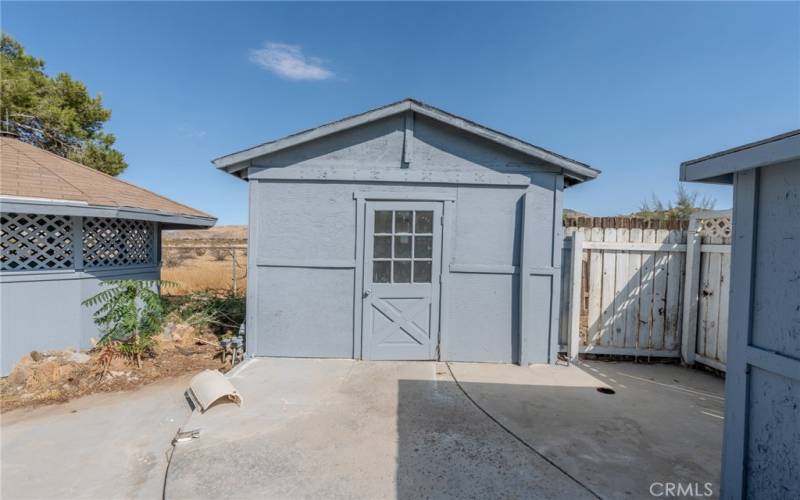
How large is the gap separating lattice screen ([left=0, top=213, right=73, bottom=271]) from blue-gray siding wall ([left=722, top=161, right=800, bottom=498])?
768 cm

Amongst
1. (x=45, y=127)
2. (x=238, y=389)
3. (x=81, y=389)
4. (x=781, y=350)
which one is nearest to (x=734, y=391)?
(x=781, y=350)

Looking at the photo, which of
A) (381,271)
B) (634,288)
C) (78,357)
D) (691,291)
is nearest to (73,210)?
(78,357)

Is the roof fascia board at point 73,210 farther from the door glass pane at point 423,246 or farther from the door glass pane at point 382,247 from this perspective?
the door glass pane at point 423,246

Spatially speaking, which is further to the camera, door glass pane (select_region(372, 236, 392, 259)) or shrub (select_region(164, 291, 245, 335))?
shrub (select_region(164, 291, 245, 335))

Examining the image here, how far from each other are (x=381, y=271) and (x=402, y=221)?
0.76 m

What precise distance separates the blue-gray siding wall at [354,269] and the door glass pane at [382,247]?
0.88 feet

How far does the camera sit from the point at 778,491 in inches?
71.0

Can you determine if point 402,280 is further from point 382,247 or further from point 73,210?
point 73,210

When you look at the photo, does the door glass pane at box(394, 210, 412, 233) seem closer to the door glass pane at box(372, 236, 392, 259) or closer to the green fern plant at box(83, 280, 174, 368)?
the door glass pane at box(372, 236, 392, 259)

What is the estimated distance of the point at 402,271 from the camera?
16.1 feet

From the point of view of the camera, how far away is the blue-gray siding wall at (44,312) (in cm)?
477

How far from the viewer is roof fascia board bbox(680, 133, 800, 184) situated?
1.68 m

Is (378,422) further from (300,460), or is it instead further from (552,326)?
(552,326)

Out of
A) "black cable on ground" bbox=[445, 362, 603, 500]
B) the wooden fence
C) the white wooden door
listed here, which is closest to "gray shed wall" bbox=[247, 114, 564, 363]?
the white wooden door
